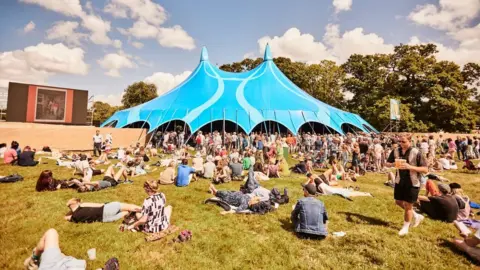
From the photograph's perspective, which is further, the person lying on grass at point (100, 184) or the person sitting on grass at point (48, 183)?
the person lying on grass at point (100, 184)

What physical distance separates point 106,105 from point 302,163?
5449 centimetres

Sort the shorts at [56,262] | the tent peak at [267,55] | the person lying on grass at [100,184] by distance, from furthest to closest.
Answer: the tent peak at [267,55] < the person lying on grass at [100,184] < the shorts at [56,262]

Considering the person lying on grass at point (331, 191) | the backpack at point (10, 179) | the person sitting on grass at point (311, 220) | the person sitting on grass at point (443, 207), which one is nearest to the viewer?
the person sitting on grass at point (311, 220)

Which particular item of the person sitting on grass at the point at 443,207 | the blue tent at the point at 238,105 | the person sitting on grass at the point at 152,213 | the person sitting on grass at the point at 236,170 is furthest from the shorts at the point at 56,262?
the blue tent at the point at 238,105

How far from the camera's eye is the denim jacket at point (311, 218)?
13.7ft

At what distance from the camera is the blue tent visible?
1814 centimetres

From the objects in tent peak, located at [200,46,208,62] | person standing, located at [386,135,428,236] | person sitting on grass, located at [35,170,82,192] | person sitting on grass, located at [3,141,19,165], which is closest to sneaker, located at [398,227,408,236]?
person standing, located at [386,135,428,236]

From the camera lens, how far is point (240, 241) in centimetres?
410

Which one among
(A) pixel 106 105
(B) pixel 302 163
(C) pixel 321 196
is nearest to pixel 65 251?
(C) pixel 321 196

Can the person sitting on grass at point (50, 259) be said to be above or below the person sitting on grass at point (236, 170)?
below

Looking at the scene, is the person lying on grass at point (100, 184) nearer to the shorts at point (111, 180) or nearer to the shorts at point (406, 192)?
the shorts at point (111, 180)

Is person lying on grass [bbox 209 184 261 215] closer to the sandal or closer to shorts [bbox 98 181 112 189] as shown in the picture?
the sandal

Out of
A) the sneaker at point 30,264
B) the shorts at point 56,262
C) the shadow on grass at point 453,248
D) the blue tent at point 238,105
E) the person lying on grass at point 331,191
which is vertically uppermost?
the blue tent at point 238,105

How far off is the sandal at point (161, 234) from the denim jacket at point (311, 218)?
6.65 ft
